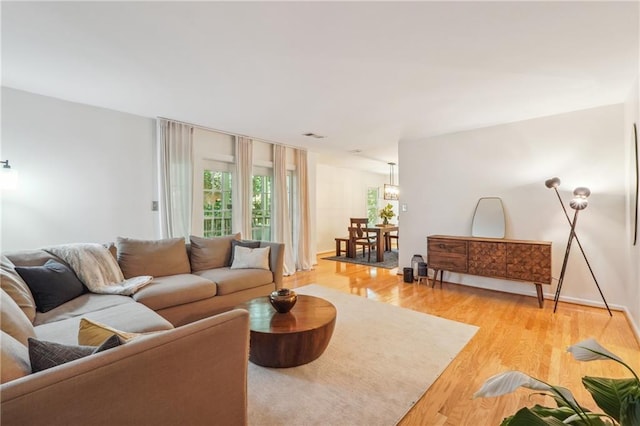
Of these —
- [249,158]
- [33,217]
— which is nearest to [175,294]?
[33,217]

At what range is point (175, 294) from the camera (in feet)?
8.79

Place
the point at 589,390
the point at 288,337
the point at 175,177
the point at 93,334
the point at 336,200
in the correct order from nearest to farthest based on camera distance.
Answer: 1. the point at 589,390
2. the point at 93,334
3. the point at 288,337
4. the point at 175,177
5. the point at 336,200

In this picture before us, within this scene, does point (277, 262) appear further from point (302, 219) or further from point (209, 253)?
point (302, 219)

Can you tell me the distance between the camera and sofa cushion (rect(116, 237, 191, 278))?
298 cm

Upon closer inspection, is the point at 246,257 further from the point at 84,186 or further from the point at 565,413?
the point at 565,413

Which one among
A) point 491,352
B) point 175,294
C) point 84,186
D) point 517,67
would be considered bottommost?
point 491,352

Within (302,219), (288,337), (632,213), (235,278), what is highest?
(632,213)

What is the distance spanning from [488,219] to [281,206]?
3.39 metres

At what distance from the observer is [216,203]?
15.1 feet

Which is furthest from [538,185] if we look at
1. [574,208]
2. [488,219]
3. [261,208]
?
[261,208]

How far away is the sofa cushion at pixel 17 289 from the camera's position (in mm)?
1863

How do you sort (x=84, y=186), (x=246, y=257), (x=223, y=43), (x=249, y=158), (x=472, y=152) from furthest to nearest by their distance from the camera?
(x=249, y=158) → (x=472, y=152) → (x=246, y=257) → (x=84, y=186) → (x=223, y=43)

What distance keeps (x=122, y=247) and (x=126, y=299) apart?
2.76 feet

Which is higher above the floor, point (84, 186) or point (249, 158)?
point (249, 158)
